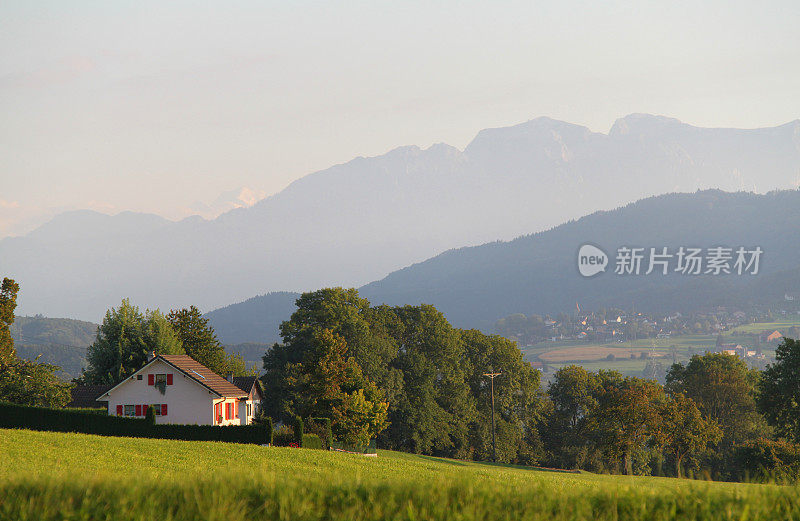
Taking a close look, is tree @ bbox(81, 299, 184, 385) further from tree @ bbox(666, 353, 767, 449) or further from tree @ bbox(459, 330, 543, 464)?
tree @ bbox(666, 353, 767, 449)

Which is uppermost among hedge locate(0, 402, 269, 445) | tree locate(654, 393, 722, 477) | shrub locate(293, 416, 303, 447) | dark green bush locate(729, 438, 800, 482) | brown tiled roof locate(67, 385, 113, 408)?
brown tiled roof locate(67, 385, 113, 408)

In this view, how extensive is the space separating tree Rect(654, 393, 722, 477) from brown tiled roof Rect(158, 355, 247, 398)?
1710 inches

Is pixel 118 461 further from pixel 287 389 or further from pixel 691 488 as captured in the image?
pixel 287 389

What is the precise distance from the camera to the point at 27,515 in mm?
7488

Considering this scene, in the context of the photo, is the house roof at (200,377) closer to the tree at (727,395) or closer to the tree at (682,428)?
the tree at (682,428)

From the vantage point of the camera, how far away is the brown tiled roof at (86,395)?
222ft

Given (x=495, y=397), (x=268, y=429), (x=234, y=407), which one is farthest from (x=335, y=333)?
(x=268, y=429)

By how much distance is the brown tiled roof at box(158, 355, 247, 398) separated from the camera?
6411 centimetres

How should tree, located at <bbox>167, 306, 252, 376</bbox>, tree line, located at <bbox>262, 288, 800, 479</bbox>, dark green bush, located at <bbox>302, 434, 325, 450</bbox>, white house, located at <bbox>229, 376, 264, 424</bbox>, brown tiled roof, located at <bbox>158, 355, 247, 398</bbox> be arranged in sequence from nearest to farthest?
dark green bush, located at <bbox>302, 434, 325, 450</bbox>, brown tiled roof, located at <bbox>158, 355, 247, 398</bbox>, tree line, located at <bbox>262, 288, 800, 479</bbox>, white house, located at <bbox>229, 376, 264, 424</bbox>, tree, located at <bbox>167, 306, 252, 376</bbox>

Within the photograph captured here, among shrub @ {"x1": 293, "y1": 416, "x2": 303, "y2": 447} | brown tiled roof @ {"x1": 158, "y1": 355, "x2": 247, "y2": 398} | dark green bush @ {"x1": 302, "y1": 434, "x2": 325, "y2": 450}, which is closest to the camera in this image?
shrub @ {"x1": 293, "y1": 416, "x2": 303, "y2": 447}

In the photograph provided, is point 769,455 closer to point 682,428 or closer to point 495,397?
point 682,428

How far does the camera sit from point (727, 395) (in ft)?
305

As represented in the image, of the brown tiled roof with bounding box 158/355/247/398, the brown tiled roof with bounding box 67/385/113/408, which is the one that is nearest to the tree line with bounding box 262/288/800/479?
the brown tiled roof with bounding box 158/355/247/398

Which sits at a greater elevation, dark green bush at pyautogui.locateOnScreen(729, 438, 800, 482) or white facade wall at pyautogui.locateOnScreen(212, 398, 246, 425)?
white facade wall at pyautogui.locateOnScreen(212, 398, 246, 425)
